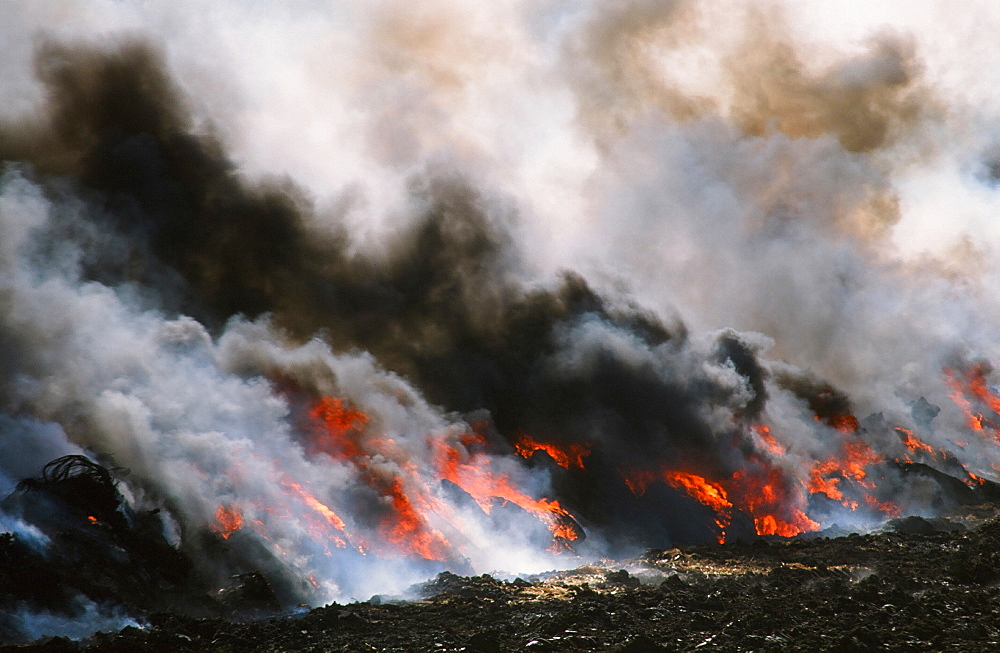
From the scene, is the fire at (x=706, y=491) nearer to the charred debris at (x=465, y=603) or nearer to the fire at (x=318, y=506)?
the charred debris at (x=465, y=603)

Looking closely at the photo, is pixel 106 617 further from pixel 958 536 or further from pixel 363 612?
pixel 958 536

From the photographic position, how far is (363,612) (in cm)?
3156

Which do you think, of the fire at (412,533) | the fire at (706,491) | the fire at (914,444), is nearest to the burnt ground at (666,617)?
Answer: the fire at (412,533)

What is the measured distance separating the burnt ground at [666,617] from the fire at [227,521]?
1154cm

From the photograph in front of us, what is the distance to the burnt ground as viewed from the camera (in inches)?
938

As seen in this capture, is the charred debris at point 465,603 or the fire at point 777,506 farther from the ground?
the fire at point 777,506

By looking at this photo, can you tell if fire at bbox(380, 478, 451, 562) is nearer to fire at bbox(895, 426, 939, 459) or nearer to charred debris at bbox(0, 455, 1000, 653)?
charred debris at bbox(0, 455, 1000, 653)

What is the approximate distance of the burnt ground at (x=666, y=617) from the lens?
23.8 m

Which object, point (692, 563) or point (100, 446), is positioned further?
point (692, 563)

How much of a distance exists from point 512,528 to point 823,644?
4173cm

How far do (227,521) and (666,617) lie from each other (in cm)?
2728

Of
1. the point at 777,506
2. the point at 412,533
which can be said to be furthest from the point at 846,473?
the point at 412,533

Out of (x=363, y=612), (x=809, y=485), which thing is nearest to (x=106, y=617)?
(x=363, y=612)

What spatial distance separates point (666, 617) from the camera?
29.3m
